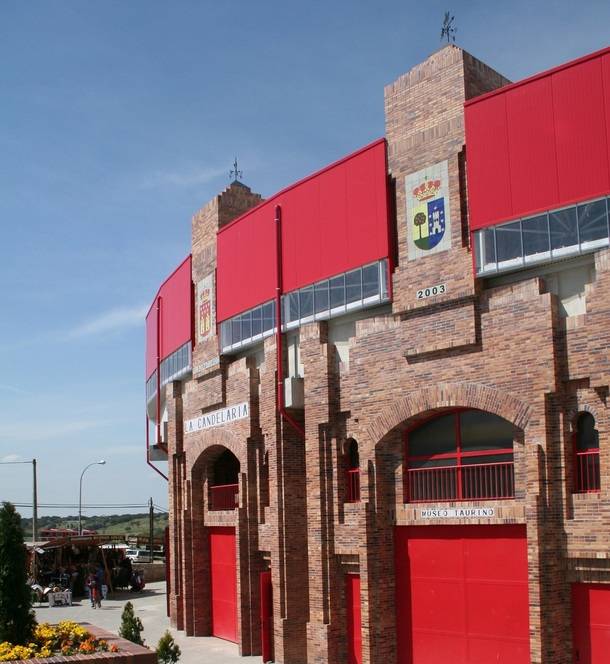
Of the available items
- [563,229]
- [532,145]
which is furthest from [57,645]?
[532,145]

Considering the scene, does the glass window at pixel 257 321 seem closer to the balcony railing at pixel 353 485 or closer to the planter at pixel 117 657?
the balcony railing at pixel 353 485

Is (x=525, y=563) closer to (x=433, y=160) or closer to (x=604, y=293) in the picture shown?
(x=604, y=293)

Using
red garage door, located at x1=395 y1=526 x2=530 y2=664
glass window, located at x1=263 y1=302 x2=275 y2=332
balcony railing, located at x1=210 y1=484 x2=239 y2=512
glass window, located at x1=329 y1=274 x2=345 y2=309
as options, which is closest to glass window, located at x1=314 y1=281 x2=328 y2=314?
glass window, located at x1=329 y1=274 x2=345 y2=309

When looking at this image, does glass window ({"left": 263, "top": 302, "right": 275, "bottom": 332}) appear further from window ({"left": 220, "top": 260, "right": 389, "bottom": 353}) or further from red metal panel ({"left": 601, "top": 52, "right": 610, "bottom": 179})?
red metal panel ({"left": 601, "top": 52, "right": 610, "bottom": 179})

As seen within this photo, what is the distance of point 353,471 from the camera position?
2259cm

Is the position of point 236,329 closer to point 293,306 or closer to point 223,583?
point 293,306

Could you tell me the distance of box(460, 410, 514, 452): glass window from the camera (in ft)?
63.9

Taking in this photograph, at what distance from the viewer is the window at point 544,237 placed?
17.7 metres

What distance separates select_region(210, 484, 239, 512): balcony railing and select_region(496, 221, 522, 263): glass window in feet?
40.8

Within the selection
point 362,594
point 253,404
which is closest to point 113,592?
point 253,404

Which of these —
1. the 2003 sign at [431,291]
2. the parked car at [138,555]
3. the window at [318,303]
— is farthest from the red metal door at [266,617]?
the parked car at [138,555]

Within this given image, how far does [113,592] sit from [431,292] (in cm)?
3005

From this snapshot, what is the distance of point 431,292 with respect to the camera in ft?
66.9

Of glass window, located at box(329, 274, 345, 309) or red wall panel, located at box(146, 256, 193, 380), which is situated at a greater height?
red wall panel, located at box(146, 256, 193, 380)
